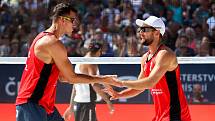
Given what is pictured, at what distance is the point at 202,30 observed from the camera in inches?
501

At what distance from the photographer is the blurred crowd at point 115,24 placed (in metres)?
12.2

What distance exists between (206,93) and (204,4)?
3.20 metres

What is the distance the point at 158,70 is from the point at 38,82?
3.77 ft

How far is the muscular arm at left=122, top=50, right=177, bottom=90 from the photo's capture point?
5836mm

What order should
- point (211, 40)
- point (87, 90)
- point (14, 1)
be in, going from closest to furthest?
point (87, 90), point (211, 40), point (14, 1)

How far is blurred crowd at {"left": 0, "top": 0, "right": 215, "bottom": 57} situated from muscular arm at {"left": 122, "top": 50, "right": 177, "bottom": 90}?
5661mm

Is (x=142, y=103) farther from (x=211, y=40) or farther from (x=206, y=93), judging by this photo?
(x=211, y=40)

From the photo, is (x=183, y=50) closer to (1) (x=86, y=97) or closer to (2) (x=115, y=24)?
(2) (x=115, y=24)

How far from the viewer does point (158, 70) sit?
5848mm

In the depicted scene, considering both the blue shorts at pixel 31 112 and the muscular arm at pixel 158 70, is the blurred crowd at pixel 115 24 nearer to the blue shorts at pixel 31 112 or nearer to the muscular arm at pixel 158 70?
the muscular arm at pixel 158 70

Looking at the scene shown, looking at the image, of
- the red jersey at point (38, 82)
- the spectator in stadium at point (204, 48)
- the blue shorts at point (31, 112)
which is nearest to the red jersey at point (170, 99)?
the red jersey at point (38, 82)

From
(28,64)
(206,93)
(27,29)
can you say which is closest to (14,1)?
(27,29)

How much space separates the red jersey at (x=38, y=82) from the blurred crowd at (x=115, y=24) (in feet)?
19.1

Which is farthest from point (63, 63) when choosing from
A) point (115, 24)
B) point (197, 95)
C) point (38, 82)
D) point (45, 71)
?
point (115, 24)
